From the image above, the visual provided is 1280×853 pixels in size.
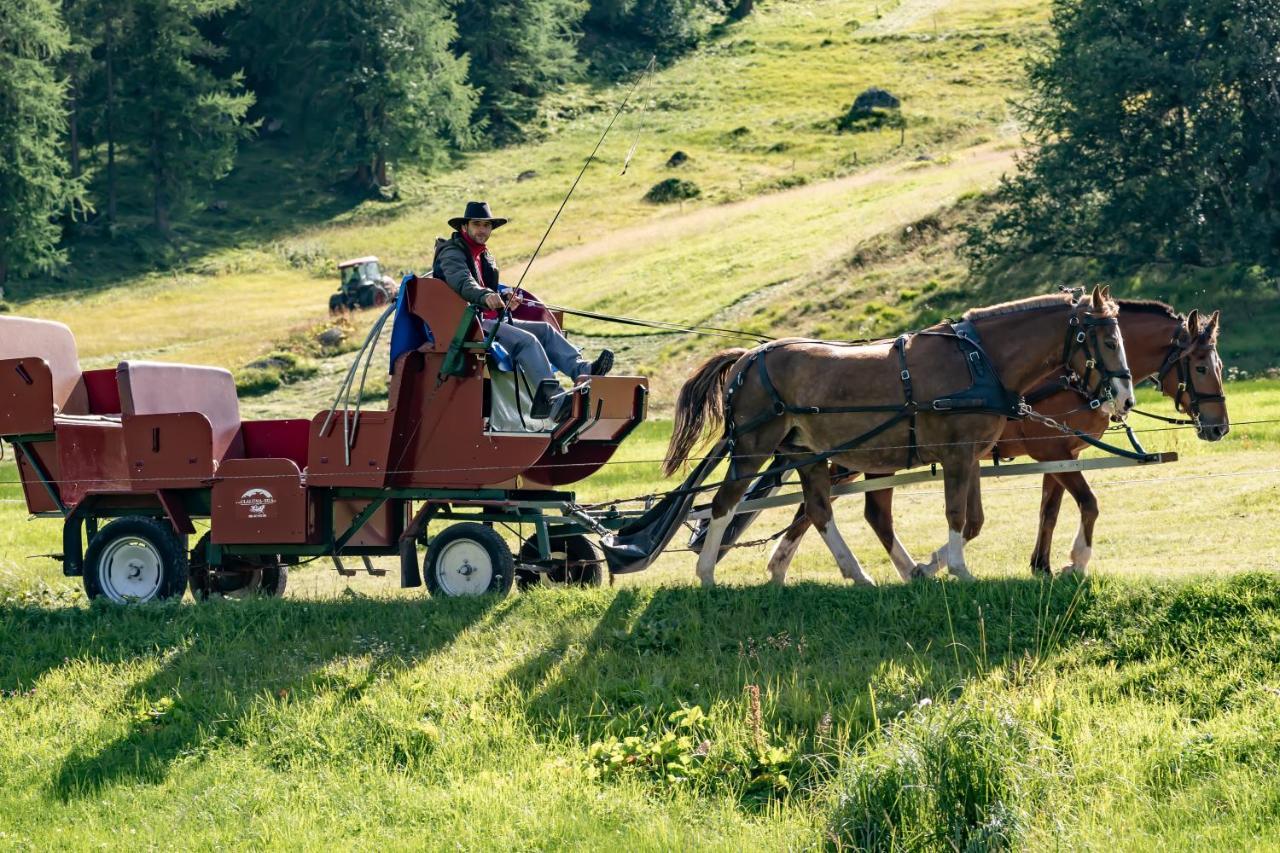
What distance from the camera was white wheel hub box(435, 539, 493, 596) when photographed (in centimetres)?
1223

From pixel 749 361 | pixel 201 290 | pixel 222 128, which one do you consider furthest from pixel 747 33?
pixel 749 361

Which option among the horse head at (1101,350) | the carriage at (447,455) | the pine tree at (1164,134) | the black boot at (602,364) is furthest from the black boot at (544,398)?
the pine tree at (1164,134)

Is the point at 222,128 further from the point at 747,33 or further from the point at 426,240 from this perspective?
the point at 747,33

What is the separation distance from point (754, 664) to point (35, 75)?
56.6 metres

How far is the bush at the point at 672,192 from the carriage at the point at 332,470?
44.2 meters

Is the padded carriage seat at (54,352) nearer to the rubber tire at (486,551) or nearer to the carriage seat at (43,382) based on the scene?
the carriage seat at (43,382)

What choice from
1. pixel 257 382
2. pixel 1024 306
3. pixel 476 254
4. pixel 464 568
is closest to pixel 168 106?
pixel 257 382

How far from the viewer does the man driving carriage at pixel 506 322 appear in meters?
11.6

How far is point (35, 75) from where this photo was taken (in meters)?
58.4

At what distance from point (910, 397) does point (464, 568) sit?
3970 mm

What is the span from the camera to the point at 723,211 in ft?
174

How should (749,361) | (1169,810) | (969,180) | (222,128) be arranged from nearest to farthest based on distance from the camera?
(1169,810)
(749,361)
(969,180)
(222,128)

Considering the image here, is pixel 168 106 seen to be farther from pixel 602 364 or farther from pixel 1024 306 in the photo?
pixel 1024 306

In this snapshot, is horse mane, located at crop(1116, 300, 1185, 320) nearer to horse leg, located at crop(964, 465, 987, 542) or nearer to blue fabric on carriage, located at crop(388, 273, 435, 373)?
horse leg, located at crop(964, 465, 987, 542)
